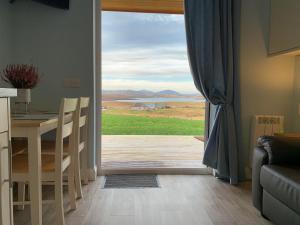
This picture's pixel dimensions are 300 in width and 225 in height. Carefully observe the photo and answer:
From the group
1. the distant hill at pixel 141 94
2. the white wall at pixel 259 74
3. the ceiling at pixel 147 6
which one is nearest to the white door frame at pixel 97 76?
the ceiling at pixel 147 6

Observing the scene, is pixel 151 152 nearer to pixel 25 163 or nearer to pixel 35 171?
pixel 25 163

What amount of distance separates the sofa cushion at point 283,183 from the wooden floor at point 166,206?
359 mm

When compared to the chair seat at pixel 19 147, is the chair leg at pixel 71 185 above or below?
below

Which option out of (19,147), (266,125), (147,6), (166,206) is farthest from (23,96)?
(266,125)

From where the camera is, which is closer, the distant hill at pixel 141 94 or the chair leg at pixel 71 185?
the chair leg at pixel 71 185

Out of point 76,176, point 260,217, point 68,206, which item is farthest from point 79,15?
point 260,217

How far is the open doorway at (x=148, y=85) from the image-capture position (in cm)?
331

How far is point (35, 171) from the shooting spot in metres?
1.63

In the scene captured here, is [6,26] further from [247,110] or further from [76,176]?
[247,110]

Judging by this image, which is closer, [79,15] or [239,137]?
[79,15]

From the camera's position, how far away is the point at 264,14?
303cm

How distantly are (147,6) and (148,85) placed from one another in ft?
3.75

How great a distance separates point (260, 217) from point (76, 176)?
1607 mm

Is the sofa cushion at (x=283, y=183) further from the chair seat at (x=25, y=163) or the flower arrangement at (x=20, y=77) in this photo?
the flower arrangement at (x=20, y=77)
